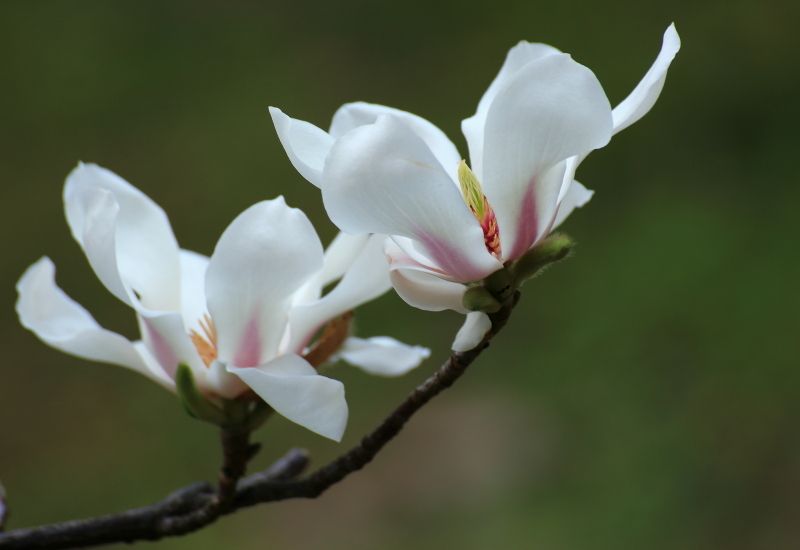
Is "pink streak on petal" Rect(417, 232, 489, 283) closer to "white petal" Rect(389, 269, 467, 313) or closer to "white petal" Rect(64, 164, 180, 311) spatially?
"white petal" Rect(389, 269, 467, 313)

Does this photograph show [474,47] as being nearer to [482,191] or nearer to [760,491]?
[760,491]

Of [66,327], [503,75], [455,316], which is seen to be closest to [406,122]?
[503,75]

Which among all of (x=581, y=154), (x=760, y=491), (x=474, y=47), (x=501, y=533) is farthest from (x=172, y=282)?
(x=474, y=47)

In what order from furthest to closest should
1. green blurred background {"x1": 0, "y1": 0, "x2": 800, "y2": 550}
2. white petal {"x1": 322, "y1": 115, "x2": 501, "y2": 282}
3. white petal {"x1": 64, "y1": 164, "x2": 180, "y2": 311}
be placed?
green blurred background {"x1": 0, "y1": 0, "x2": 800, "y2": 550}, white petal {"x1": 64, "y1": 164, "x2": 180, "y2": 311}, white petal {"x1": 322, "y1": 115, "x2": 501, "y2": 282}

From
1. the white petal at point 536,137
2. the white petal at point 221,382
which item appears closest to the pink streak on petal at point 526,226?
the white petal at point 536,137

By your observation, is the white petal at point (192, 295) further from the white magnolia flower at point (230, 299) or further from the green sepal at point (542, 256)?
the green sepal at point (542, 256)

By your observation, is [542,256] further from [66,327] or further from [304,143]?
[66,327]

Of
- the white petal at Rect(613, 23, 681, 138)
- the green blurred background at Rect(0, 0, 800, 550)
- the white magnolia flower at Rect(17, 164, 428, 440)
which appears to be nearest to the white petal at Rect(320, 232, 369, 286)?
the white magnolia flower at Rect(17, 164, 428, 440)
